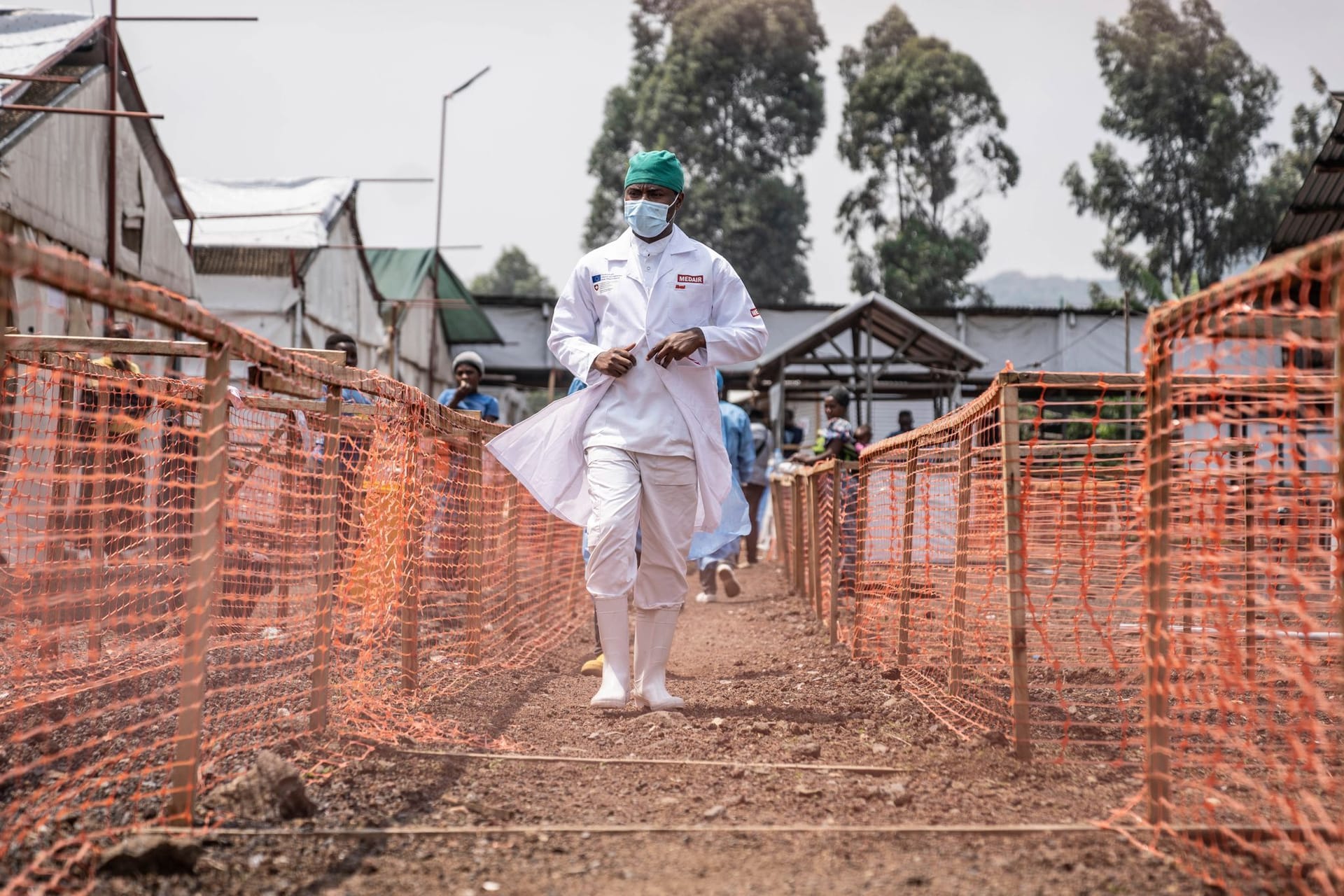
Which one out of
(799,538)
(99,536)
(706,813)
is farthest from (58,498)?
(799,538)

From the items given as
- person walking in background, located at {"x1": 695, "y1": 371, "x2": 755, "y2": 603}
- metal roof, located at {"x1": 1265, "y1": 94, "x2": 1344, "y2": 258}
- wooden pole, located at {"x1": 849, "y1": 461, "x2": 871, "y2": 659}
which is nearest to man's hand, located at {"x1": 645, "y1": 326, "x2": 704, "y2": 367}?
wooden pole, located at {"x1": 849, "y1": 461, "x2": 871, "y2": 659}

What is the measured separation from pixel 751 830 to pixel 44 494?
191 inches

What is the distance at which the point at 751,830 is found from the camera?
120 inches

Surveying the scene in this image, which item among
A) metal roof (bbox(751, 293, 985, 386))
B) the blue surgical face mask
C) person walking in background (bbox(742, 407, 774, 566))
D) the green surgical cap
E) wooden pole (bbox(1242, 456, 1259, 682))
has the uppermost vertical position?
metal roof (bbox(751, 293, 985, 386))

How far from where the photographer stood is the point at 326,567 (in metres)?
4.13

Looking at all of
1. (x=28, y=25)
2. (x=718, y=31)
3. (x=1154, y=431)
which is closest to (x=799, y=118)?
(x=718, y=31)

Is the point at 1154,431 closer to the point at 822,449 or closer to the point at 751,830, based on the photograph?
the point at 751,830

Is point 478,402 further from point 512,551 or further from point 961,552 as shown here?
point 961,552

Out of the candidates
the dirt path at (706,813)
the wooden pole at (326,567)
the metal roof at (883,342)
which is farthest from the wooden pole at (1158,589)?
the metal roof at (883,342)

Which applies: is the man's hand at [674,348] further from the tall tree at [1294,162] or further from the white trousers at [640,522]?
the tall tree at [1294,162]

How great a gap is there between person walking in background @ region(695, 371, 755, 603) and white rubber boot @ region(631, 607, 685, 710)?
4220mm

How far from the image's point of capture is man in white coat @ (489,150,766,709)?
4918 millimetres

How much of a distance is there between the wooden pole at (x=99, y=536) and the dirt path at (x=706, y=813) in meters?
1.71

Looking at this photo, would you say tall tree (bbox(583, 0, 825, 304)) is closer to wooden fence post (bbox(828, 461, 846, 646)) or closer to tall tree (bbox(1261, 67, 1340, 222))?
tall tree (bbox(1261, 67, 1340, 222))
